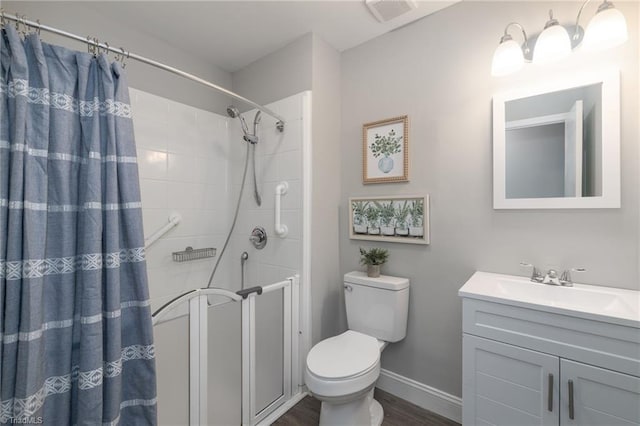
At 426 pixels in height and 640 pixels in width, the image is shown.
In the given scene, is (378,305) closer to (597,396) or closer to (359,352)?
(359,352)

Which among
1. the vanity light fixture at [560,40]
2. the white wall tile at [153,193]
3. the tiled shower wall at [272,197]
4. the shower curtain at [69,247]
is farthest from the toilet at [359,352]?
the white wall tile at [153,193]

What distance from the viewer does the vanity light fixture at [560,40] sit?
111 cm

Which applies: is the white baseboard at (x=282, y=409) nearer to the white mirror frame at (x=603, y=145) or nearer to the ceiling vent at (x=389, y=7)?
the white mirror frame at (x=603, y=145)

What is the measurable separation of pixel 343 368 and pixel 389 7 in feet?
6.56

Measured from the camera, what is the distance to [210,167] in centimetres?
223

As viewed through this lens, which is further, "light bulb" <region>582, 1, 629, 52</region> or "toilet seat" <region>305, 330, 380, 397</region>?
"toilet seat" <region>305, 330, 380, 397</region>

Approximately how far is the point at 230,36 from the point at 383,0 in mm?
1045

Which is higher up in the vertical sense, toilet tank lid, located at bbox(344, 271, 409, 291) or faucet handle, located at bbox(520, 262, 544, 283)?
faucet handle, located at bbox(520, 262, 544, 283)

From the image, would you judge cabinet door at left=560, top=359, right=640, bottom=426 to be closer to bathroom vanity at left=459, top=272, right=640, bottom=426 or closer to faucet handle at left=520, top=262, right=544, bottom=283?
bathroom vanity at left=459, top=272, right=640, bottom=426

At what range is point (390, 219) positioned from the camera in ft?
5.89

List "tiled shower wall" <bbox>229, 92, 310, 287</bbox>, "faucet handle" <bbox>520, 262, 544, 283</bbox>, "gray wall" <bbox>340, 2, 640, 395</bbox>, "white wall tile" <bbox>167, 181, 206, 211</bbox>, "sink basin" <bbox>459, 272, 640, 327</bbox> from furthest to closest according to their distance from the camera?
1. "white wall tile" <bbox>167, 181, 206, 211</bbox>
2. "tiled shower wall" <bbox>229, 92, 310, 287</bbox>
3. "faucet handle" <bbox>520, 262, 544, 283</bbox>
4. "gray wall" <bbox>340, 2, 640, 395</bbox>
5. "sink basin" <bbox>459, 272, 640, 327</bbox>

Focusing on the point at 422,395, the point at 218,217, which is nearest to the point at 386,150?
the point at 218,217

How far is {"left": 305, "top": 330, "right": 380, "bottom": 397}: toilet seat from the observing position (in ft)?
4.12

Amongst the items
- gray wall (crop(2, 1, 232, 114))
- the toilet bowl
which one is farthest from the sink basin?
gray wall (crop(2, 1, 232, 114))
